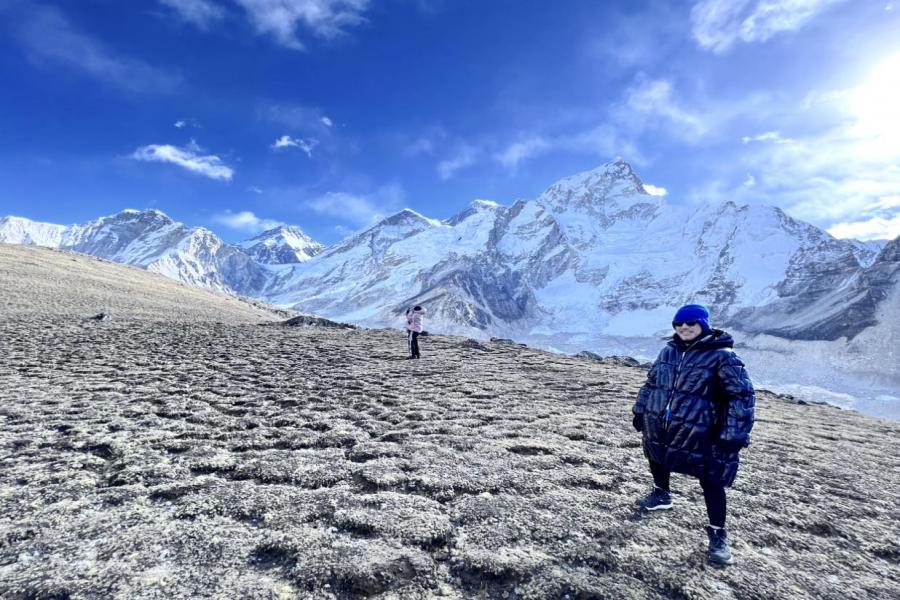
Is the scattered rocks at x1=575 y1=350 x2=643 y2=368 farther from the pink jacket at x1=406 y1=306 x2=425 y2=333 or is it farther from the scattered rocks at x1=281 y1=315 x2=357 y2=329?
the scattered rocks at x1=281 y1=315 x2=357 y2=329

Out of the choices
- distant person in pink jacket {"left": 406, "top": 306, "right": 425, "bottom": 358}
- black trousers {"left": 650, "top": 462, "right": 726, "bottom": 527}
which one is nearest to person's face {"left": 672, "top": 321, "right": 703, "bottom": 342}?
black trousers {"left": 650, "top": 462, "right": 726, "bottom": 527}

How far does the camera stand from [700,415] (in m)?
5.15

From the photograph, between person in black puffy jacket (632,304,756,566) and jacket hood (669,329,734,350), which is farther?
jacket hood (669,329,734,350)

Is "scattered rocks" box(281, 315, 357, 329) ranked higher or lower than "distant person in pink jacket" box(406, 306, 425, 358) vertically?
lower

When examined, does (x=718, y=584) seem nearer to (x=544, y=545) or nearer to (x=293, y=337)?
(x=544, y=545)

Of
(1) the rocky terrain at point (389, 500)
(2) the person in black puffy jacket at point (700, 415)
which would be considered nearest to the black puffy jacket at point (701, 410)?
(2) the person in black puffy jacket at point (700, 415)

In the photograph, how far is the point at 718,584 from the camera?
4.29 meters

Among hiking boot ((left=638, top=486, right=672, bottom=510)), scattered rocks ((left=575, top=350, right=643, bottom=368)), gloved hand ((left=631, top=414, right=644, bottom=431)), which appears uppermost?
Answer: scattered rocks ((left=575, top=350, right=643, bottom=368))

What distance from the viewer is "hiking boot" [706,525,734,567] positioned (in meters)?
4.61

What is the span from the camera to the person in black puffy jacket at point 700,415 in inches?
192

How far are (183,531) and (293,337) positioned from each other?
21.0 m

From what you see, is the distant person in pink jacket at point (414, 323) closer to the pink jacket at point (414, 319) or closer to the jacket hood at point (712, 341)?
the pink jacket at point (414, 319)

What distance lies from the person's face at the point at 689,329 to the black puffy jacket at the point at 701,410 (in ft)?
0.25

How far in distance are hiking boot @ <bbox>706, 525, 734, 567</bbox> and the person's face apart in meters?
2.07
